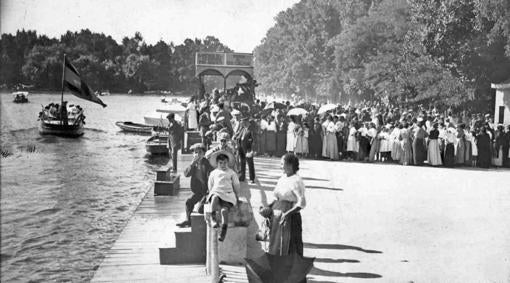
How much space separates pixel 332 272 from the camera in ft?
25.3

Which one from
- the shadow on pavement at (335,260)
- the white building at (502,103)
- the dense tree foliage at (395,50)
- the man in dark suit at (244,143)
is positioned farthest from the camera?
the white building at (502,103)

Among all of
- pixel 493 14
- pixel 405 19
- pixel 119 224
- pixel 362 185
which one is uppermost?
pixel 405 19

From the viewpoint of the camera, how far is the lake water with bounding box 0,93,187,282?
10531 mm

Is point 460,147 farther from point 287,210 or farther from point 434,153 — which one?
point 287,210

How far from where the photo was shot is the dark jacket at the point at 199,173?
29.2ft

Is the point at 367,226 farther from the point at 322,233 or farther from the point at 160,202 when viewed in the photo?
the point at 160,202

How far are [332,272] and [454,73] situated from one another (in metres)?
17.4

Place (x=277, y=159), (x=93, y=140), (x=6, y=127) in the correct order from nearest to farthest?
1. (x=277, y=159)
2. (x=93, y=140)
3. (x=6, y=127)

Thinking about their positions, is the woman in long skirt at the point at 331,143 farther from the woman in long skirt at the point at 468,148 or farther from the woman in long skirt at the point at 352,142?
the woman in long skirt at the point at 468,148

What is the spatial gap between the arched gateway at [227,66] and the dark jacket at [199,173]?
78.7 ft

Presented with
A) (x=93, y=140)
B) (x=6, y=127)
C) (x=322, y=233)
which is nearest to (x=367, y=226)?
(x=322, y=233)

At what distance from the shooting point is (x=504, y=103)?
916 inches

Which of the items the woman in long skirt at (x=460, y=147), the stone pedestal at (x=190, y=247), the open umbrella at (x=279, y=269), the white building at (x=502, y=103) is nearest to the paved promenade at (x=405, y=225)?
the open umbrella at (x=279, y=269)

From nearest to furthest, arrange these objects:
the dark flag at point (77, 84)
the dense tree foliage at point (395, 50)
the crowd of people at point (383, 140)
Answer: the crowd of people at point (383, 140)
the dark flag at point (77, 84)
the dense tree foliage at point (395, 50)
